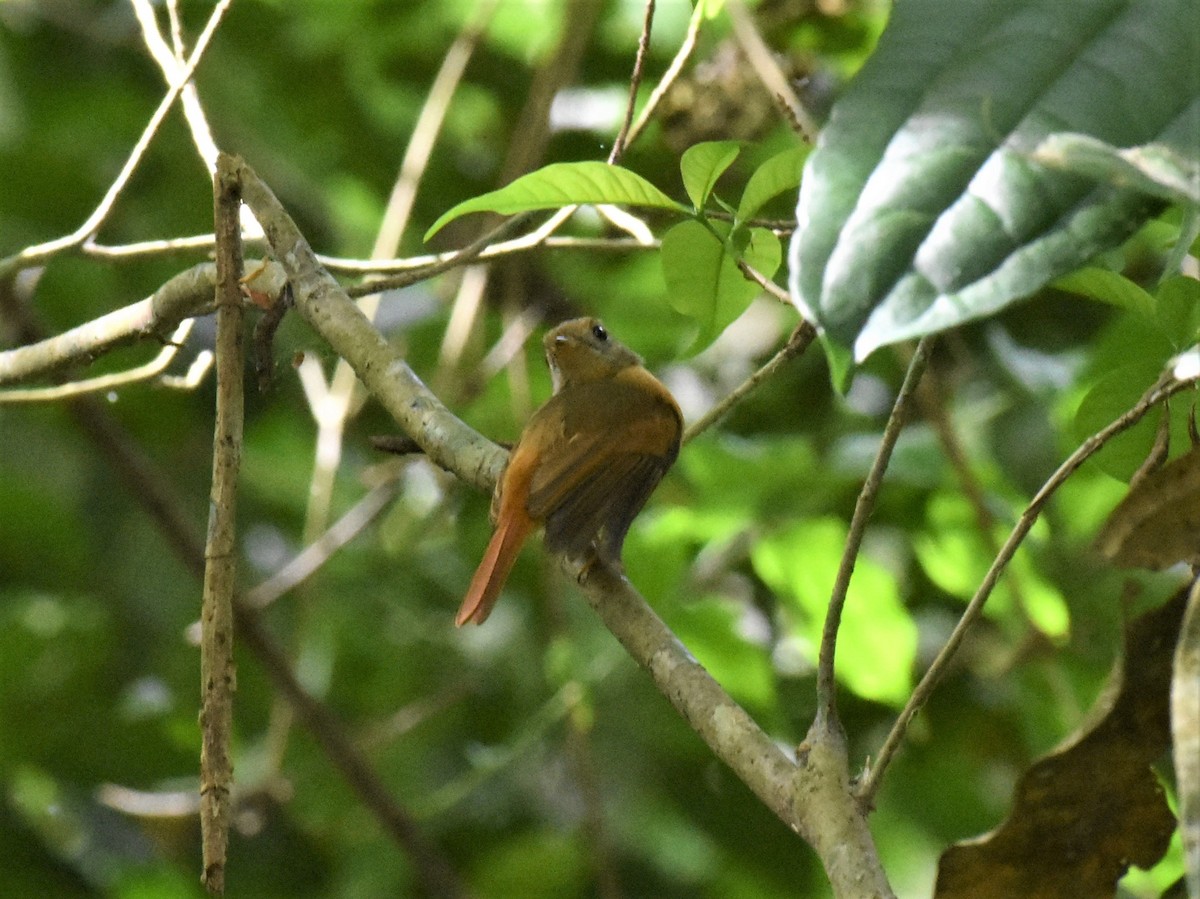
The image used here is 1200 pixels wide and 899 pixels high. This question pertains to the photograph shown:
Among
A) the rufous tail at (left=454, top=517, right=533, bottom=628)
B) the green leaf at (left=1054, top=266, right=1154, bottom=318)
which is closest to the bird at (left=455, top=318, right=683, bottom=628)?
the rufous tail at (left=454, top=517, right=533, bottom=628)

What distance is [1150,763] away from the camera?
1.40 meters

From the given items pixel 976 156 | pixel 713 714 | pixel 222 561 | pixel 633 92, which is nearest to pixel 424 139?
pixel 633 92

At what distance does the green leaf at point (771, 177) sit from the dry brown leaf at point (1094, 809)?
0.55 meters

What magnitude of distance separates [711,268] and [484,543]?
2124 millimetres

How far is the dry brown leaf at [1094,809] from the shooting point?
1410 mm

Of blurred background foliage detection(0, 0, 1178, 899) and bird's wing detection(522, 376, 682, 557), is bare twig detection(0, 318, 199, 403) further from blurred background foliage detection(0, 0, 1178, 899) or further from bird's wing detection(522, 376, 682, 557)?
blurred background foliage detection(0, 0, 1178, 899)

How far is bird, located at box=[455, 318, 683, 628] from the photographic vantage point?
207 centimetres

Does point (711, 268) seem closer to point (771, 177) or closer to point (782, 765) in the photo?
point (771, 177)

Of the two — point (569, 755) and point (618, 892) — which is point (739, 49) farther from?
point (618, 892)

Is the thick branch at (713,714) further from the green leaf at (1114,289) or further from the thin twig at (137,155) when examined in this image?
the thin twig at (137,155)

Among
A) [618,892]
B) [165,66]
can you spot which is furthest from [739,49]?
[618,892]

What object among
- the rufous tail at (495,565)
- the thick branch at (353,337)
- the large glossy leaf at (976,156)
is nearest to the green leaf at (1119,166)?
the large glossy leaf at (976,156)

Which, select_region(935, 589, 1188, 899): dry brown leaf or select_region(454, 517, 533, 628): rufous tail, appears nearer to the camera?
select_region(935, 589, 1188, 899): dry brown leaf

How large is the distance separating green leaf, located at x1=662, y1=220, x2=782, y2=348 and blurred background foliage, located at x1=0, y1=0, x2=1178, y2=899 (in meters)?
0.96
